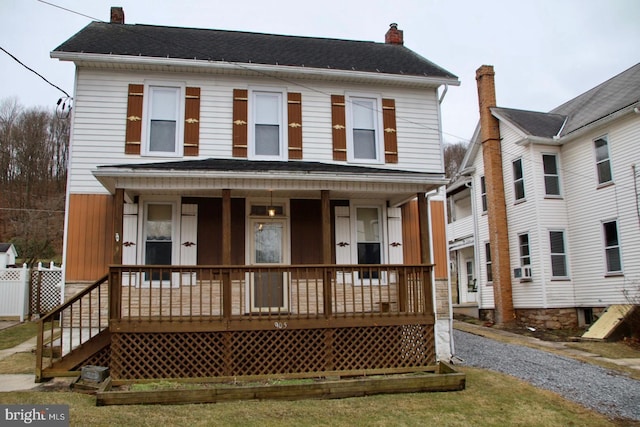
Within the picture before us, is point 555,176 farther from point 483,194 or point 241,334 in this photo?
point 241,334

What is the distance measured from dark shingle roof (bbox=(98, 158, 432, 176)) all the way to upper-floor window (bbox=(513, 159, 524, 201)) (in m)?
8.74

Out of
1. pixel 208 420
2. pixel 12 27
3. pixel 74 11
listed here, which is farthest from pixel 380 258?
pixel 12 27

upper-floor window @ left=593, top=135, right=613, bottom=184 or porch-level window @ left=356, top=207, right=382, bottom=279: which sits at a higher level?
upper-floor window @ left=593, top=135, right=613, bottom=184

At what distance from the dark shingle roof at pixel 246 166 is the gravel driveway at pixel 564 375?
13.9 feet

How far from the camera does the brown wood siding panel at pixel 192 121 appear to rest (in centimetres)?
1029

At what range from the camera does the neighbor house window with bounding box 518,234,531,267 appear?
1667 centimetres

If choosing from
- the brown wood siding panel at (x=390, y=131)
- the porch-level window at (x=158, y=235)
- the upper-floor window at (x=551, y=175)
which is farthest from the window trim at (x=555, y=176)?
the porch-level window at (x=158, y=235)

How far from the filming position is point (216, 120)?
34.6 feet

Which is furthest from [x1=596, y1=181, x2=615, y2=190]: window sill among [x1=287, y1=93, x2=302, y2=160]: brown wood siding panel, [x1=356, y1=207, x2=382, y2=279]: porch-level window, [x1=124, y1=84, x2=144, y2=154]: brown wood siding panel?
[x1=124, y1=84, x2=144, y2=154]: brown wood siding panel

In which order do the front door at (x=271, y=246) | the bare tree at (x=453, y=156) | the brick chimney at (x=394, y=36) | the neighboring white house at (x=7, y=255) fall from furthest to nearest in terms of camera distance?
the bare tree at (x=453, y=156), the neighboring white house at (x=7, y=255), the brick chimney at (x=394, y=36), the front door at (x=271, y=246)

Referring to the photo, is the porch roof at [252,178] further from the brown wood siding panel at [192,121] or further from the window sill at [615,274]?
the window sill at [615,274]

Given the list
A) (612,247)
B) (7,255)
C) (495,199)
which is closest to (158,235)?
(495,199)

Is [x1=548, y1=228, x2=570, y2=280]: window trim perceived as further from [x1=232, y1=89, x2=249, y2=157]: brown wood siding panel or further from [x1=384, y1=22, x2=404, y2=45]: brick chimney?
[x1=232, y1=89, x2=249, y2=157]: brown wood siding panel

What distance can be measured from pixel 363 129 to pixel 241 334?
18.0ft
